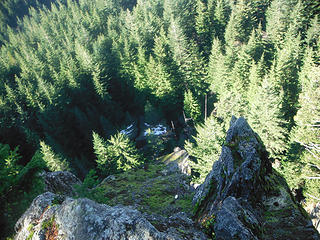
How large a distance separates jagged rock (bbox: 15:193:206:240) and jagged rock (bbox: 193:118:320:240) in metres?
1.12

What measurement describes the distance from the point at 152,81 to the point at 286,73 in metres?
24.0

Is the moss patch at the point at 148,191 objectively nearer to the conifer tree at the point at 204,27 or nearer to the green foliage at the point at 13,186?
the green foliage at the point at 13,186

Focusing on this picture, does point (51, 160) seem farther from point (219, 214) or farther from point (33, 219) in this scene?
point (219, 214)

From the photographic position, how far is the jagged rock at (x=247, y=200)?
6.56 m

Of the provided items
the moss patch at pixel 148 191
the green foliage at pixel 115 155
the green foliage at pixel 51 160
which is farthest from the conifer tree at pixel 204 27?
the green foliage at pixel 51 160

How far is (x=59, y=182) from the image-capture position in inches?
688

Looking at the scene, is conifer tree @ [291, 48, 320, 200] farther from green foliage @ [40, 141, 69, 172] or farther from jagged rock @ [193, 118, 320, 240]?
green foliage @ [40, 141, 69, 172]

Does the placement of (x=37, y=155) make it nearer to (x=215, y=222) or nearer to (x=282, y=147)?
(x=215, y=222)

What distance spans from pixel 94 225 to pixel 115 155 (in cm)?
2128

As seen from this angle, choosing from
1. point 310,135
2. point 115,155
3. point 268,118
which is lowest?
point 115,155

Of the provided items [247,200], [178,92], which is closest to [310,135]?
[247,200]

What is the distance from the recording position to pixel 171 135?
40.0 m

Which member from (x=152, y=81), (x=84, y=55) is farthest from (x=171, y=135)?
(x=84, y=55)

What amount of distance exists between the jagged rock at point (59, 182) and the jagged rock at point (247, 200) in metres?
12.7
